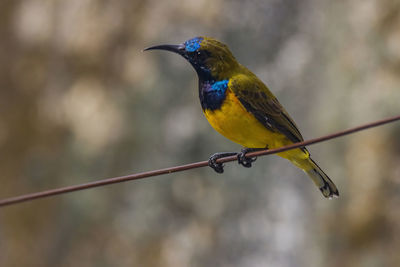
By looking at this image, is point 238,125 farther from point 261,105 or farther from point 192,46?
point 192,46

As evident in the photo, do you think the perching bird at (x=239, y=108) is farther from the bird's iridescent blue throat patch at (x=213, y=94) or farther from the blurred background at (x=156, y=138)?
the blurred background at (x=156, y=138)

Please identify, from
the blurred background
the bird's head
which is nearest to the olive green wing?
the bird's head

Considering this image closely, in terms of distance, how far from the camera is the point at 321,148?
34.0 ft

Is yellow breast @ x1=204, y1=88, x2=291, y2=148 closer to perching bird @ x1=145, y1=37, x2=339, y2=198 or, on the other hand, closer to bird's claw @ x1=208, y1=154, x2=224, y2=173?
perching bird @ x1=145, y1=37, x2=339, y2=198

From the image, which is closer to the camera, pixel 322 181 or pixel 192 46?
pixel 192 46

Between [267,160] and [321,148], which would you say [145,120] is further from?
[321,148]

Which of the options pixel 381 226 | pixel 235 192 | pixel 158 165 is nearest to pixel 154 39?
pixel 158 165

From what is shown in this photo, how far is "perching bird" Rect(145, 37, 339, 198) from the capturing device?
4.79 m

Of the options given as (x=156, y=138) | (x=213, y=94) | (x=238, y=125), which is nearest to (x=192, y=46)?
(x=213, y=94)

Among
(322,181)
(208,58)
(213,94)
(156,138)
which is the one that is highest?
(208,58)

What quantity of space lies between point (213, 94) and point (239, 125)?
0.30 metres

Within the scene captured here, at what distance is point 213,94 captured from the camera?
4.86 metres

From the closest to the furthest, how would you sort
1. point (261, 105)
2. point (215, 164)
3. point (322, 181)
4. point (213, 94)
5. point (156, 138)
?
point (215, 164), point (213, 94), point (261, 105), point (322, 181), point (156, 138)

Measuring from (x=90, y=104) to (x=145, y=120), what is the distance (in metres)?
0.98
